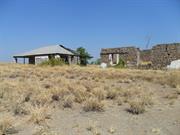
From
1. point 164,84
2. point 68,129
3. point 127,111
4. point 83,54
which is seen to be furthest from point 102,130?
point 83,54

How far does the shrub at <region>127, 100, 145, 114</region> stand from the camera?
888cm

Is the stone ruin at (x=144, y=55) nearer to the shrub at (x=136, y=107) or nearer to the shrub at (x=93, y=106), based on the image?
the shrub at (x=136, y=107)

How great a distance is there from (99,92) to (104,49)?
119ft

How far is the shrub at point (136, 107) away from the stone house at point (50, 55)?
3253 centimetres

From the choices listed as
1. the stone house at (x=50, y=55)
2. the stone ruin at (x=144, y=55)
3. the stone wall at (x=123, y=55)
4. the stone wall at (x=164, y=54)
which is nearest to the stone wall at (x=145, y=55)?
the stone ruin at (x=144, y=55)

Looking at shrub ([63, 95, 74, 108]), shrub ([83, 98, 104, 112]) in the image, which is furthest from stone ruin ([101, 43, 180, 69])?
shrub ([83, 98, 104, 112])

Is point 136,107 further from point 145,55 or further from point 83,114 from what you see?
point 145,55

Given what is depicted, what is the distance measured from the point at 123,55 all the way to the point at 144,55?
2.83m

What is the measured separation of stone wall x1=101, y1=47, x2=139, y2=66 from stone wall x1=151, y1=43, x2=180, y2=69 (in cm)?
347

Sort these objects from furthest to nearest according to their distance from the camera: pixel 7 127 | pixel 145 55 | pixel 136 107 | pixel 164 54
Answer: pixel 145 55, pixel 164 54, pixel 136 107, pixel 7 127

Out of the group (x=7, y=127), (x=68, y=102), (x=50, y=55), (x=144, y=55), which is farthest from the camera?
(x=144, y=55)

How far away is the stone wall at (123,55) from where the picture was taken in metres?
43.3

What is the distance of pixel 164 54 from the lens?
38906 millimetres

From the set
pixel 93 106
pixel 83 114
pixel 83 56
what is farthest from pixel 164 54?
pixel 83 114
